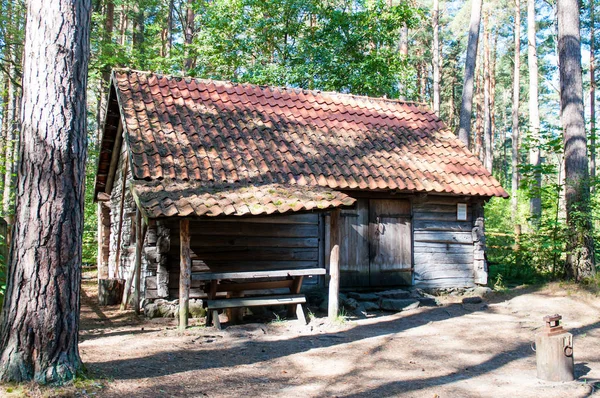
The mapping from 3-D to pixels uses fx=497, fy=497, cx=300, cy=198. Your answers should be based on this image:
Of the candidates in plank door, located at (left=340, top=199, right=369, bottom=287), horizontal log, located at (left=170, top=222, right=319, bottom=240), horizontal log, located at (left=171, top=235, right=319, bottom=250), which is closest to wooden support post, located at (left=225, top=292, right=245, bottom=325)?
horizontal log, located at (left=171, top=235, right=319, bottom=250)

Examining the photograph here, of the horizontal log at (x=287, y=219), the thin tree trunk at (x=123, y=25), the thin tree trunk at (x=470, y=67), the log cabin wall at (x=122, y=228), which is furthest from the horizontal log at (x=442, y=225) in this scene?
the thin tree trunk at (x=123, y=25)

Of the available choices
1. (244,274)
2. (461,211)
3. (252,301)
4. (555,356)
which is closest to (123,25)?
(461,211)

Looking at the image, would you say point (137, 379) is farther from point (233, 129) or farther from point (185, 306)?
point (233, 129)

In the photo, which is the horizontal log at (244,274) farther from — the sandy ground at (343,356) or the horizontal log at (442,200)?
the horizontal log at (442,200)

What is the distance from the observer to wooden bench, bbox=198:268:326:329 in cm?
798

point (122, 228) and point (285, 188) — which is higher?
point (285, 188)

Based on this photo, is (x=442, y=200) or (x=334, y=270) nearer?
(x=334, y=270)

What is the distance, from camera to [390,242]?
449 inches

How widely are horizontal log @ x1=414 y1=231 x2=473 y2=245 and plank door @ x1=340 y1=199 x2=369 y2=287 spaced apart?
1.38 metres

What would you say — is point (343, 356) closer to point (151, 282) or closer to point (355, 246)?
point (151, 282)

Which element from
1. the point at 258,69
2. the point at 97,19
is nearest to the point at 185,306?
the point at 258,69

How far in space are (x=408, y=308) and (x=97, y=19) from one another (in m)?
16.1

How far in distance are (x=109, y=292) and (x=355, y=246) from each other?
5696mm

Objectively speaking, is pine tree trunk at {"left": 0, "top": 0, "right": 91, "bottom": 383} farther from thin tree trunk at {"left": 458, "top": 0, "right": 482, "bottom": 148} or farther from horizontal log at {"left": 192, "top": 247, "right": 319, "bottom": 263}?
thin tree trunk at {"left": 458, "top": 0, "right": 482, "bottom": 148}
